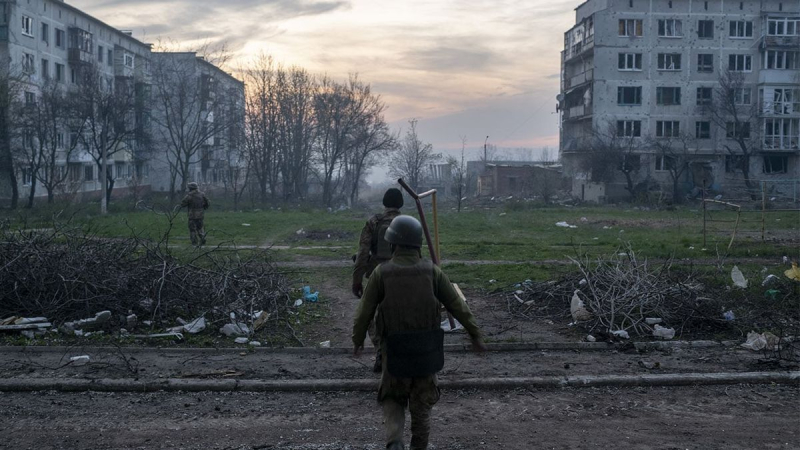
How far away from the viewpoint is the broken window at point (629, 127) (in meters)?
55.2

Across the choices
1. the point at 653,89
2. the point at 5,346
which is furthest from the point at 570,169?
the point at 5,346

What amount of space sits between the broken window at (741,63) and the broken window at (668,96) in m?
4.47

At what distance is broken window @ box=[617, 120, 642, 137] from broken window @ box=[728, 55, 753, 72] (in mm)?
8268

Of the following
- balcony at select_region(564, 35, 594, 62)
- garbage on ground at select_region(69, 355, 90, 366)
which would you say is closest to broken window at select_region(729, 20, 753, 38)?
balcony at select_region(564, 35, 594, 62)

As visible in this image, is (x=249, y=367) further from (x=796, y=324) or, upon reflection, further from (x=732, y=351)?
(x=796, y=324)

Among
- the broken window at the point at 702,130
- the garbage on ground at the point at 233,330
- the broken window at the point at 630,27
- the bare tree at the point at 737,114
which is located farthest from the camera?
the broken window at the point at 702,130

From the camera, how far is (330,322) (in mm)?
10266

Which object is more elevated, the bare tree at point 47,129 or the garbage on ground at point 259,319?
the bare tree at point 47,129

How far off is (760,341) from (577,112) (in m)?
52.1

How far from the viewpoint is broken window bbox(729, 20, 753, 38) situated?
2169 inches

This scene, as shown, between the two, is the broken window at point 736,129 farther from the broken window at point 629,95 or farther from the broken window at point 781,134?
the broken window at point 629,95

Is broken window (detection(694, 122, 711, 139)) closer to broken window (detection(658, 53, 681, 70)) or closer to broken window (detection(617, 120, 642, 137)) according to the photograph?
broken window (detection(617, 120, 642, 137))

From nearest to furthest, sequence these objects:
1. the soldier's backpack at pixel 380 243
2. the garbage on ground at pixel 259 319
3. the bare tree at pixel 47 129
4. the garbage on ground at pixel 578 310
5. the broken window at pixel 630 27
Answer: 1. the soldier's backpack at pixel 380 243
2. the garbage on ground at pixel 259 319
3. the garbage on ground at pixel 578 310
4. the bare tree at pixel 47 129
5. the broken window at pixel 630 27

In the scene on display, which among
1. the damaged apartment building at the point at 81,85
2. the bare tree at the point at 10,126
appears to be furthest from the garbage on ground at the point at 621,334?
the bare tree at the point at 10,126
